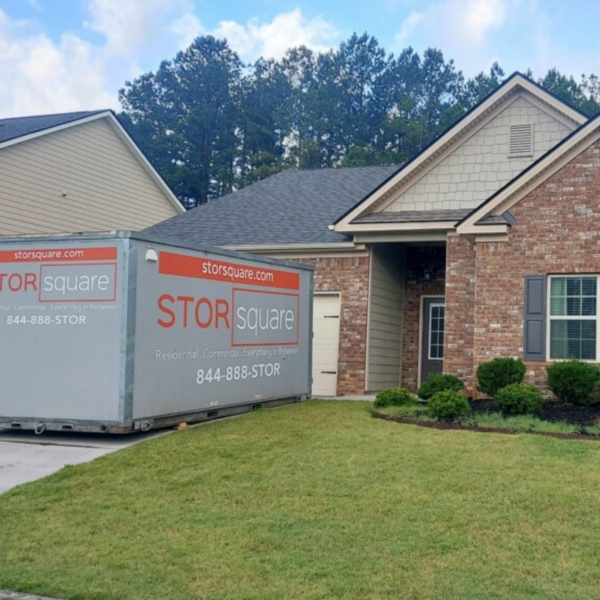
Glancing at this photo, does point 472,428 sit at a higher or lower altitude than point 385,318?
lower

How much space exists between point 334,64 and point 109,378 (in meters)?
49.7

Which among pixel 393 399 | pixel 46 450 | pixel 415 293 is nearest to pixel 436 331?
pixel 415 293

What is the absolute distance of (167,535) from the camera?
6883mm

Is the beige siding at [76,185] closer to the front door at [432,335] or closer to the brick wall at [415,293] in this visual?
the brick wall at [415,293]

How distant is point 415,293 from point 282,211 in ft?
12.8

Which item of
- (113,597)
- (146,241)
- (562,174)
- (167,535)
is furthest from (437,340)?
(113,597)

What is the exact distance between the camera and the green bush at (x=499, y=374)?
13234 millimetres

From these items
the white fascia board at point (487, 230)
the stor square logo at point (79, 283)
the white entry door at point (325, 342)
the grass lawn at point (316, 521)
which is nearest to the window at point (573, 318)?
the white fascia board at point (487, 230)

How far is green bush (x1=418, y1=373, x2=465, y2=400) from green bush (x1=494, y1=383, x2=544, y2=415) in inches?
53.8

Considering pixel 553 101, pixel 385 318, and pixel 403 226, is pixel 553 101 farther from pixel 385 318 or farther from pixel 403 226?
pixel 385 318

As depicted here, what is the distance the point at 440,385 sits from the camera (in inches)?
534

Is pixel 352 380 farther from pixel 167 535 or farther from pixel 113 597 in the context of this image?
pixel 113 597

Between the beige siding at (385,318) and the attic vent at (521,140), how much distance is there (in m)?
3.28

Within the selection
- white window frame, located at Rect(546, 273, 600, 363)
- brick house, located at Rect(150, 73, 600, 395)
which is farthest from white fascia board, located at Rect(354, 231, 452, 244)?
white window frame, located at Rect(546, 273, 600, 363)
